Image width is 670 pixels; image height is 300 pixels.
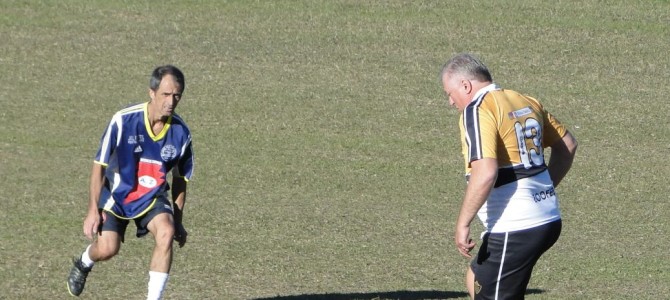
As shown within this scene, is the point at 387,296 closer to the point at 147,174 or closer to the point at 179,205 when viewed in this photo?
the point at 179,205

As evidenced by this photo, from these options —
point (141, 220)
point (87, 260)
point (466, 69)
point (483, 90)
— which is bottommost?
point (87, 260)

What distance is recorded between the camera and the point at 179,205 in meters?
8.88

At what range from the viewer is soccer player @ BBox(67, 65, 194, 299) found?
8484mm

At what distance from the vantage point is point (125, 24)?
2186 centimetres

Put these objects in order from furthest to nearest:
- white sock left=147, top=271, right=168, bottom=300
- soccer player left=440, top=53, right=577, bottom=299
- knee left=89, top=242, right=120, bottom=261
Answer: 1. knee left=89, top=242, right=120, bottom=261
2. white sock left=147, top=271, right=168, bottom=300
3. soccer player left=440, top=53, right=577, bottom=299

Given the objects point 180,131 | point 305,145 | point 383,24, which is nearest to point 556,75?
point 383,24

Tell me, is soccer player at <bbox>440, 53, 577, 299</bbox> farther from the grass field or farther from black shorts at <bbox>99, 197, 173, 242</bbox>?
the grass field

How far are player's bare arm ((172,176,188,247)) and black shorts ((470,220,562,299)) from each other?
2.68m

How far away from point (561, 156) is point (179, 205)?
2905 millimetres

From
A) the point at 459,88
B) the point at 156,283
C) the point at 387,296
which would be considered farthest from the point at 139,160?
the point at 459,88

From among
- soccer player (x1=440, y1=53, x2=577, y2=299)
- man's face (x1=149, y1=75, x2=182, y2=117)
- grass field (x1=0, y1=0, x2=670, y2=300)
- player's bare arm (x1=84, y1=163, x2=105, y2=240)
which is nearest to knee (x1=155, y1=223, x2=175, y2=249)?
player's bare arm (x1=84, y1=163, x2=105, y2=240)

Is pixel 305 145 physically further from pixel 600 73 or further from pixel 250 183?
pixel 600 73

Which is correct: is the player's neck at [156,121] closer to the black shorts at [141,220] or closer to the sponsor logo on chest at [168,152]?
the sponsor logo on chest at [168,152]

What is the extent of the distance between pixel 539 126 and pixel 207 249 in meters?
5.03
